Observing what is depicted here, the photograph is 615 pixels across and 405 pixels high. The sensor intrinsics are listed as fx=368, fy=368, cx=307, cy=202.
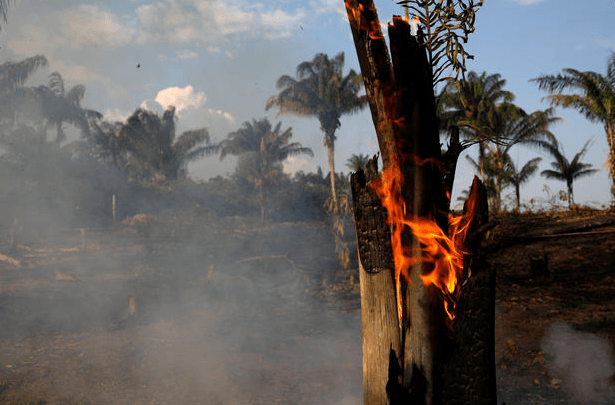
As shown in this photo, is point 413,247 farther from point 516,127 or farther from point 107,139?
point 107,139

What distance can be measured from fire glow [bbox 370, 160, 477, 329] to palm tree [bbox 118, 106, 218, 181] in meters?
31.8

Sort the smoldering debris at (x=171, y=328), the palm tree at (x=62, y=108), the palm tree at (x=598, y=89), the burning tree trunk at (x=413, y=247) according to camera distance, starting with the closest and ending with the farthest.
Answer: the burning tree trunk at (x=413, y=247) < the smoldering debris at (x=171, y=328) < the palm tree at (x=598, y=89) < the palm tree at (x=62, y=108)

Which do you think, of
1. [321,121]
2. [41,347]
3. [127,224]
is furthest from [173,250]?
[321,121]

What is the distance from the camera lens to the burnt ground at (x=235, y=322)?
6.54 meters

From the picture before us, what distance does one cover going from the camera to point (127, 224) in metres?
24.0

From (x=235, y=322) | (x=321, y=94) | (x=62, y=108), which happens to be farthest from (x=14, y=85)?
(x=235, y=322)

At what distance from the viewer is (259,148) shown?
117ft

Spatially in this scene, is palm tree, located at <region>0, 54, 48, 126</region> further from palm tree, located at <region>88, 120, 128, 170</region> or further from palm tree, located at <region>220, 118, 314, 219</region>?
palm tree, located at <region>220, 118, 314, 219</region>

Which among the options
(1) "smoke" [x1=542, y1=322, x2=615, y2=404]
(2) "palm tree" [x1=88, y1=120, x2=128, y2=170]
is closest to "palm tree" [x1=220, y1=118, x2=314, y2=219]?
(2) "palm tree" [x1=88, y1=120, x2=128, y2=170]

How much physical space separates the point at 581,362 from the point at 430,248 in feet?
21.6

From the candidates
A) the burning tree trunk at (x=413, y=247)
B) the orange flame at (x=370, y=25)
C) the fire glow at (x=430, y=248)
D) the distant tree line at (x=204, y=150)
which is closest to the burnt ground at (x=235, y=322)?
the fire glow at (x=430, y=248)

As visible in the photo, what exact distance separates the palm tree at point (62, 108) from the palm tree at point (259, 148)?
11.2 metres

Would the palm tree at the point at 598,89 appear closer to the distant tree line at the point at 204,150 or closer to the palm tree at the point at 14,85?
the distant tree line at the point at 204,150

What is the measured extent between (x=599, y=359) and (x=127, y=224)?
24379mm
